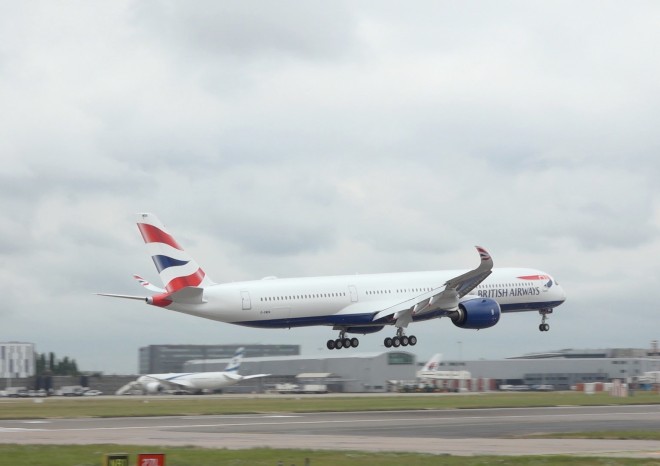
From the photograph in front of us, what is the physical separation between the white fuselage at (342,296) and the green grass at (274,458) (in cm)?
3248

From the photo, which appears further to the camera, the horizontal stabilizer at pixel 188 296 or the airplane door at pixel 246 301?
the airplane door at pixel 246 301

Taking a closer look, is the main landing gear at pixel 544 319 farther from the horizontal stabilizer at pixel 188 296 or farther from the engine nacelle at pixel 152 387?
the engine nacelle at pixel 152 387

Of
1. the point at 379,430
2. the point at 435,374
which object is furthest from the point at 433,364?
the point at 379,430

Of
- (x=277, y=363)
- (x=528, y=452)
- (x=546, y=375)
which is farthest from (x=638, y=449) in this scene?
(x=277, y=363)

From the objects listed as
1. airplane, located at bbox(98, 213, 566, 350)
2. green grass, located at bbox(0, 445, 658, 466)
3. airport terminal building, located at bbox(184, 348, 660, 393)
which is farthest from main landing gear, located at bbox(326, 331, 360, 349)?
airport terminal building, located at bbox(184, 348, 660, 393)

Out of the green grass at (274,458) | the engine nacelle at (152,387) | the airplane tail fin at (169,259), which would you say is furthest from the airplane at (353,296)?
the engine nacelle at (152,387)

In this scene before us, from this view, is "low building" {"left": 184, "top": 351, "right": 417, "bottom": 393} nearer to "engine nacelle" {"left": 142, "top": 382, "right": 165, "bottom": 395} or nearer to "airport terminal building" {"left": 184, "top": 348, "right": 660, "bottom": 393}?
"airport terminal building" {"left": 184, "top": 348, "right": 660, "bottom": 393}

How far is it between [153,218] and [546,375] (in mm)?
98464

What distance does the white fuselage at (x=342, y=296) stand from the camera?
250ft

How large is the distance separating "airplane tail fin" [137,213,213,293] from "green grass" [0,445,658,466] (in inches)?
1345

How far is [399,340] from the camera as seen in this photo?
85.0 m

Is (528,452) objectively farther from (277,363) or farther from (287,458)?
(277,363)

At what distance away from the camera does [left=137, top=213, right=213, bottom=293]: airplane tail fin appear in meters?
77.7

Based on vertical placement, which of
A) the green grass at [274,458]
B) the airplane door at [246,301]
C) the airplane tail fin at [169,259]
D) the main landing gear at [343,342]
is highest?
the airplane tail fin at [169,259]
